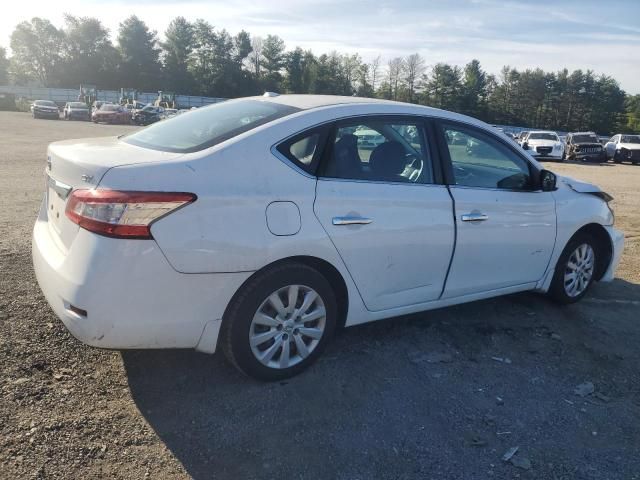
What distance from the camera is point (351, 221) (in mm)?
3271

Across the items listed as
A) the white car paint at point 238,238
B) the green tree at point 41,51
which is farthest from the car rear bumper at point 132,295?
the green tree at point 41,51

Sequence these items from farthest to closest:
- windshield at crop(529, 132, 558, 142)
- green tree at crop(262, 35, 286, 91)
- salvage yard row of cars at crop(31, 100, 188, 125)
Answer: green tree at crop(262, 35, 286, 91) → salvage yard row of cars at crop(31, 100, 188, 125) → windshield at crop(529, 132, 558, 142)

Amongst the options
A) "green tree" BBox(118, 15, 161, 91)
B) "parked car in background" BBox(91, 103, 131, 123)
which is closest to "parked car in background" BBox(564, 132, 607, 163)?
"parked car in background" BBox(91, 103, 131, 123)

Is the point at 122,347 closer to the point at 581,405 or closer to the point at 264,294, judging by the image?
the point at 264,294

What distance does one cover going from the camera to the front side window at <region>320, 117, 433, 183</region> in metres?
3.40

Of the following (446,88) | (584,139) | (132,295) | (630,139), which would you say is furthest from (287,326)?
(446,88)

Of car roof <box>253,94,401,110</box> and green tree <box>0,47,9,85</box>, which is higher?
green tree <box>0,47,9,85</box>

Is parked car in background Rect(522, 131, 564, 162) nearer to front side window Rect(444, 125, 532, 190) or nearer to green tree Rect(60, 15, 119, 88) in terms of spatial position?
front side window Rect(444, 125, 532, 190)

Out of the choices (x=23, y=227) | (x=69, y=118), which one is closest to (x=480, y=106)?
(x=69, y=118)

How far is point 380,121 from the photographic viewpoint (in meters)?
3.66

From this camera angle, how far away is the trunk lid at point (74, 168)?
282 centimetres

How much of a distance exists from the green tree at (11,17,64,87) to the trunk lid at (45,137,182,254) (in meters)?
108

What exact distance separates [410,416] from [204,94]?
93076 millimetres

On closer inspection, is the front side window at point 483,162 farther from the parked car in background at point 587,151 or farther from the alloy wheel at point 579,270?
the parked car in background at point 587,151
